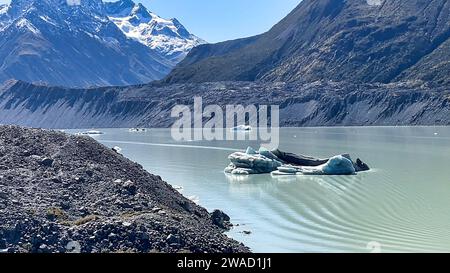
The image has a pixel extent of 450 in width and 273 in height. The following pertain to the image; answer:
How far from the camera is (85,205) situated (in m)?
24.9

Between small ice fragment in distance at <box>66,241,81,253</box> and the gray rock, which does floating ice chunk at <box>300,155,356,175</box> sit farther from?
small ice fragment in distance at <box>66,241,81,253</box>

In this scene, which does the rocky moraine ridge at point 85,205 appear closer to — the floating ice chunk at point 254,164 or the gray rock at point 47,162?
the gray rock at point 47,162

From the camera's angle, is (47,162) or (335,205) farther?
(335,205)

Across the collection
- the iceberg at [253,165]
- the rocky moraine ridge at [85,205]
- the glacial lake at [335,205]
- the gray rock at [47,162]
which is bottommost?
the glacial lake at [335,205]

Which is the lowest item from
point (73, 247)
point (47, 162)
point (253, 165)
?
point (253, 165)

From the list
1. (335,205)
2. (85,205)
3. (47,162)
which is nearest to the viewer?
(85,205)

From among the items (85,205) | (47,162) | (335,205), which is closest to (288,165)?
(335,205)

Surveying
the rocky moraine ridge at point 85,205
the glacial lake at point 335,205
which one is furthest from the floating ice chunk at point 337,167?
the rocky moraine ridge at point 85,205

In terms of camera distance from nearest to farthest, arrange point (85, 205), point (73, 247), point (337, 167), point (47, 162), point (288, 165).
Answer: point (73, 247) → point (85, 205) → point (47, 162) → point (337, 167) → point (288, 165)

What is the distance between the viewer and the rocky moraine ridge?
20484mm

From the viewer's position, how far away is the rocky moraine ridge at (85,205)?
67.2ft

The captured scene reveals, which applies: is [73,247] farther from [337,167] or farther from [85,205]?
[337,167]

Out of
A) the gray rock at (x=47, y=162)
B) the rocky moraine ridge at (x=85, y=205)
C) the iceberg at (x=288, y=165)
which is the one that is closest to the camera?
the rocky moraine ridge at (x=85, y=205)

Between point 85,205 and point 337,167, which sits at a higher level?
Result: point 85,205
